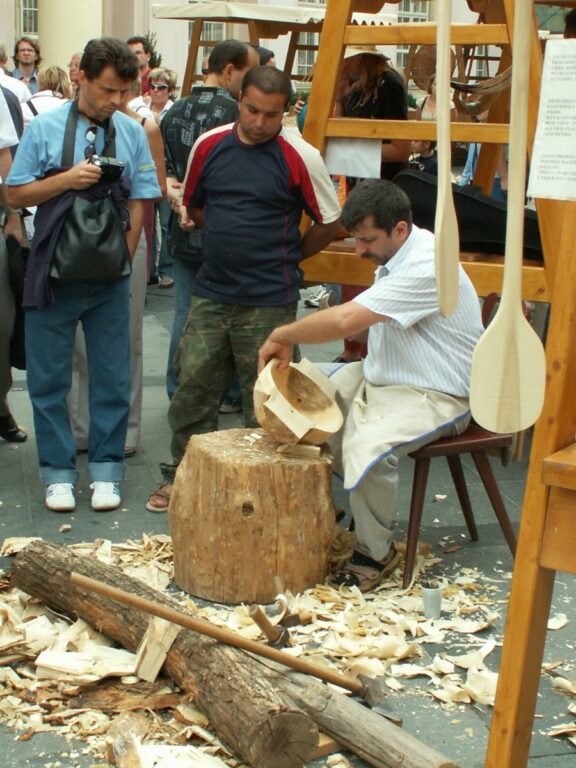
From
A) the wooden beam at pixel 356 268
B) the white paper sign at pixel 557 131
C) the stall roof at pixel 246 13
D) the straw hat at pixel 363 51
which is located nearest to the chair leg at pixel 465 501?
the wooden beam at pixel 356 268

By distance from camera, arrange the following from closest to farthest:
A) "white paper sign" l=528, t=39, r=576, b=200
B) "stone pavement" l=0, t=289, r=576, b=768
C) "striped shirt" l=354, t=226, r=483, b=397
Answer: "white paper sign" l=528, t=39, r=576, b=200, "stone pavement" l=0, t=289, r=576, b=768, "striped shirt" l=354, t=226, r=483, b=397

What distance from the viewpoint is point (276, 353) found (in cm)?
416

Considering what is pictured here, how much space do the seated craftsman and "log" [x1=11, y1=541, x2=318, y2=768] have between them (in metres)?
0.91

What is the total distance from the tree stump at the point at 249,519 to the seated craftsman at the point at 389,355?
16 cm

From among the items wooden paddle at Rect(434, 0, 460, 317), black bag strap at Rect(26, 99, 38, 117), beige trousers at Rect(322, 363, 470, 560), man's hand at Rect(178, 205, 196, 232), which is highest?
wooden paddle at Rect(434, 0, 460, 317)

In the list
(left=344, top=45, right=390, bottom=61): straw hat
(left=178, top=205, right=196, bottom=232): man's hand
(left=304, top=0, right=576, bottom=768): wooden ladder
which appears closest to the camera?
(left=304, top=0, right=576, bottom=768): wooden ladder

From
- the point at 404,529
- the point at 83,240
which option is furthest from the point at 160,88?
the point at 404,529

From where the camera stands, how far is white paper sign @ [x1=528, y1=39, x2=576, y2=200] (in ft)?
6.63

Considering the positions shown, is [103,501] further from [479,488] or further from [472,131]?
[472,131]

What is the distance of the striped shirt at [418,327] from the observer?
12.9ft

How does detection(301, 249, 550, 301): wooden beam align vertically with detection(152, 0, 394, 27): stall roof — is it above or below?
below

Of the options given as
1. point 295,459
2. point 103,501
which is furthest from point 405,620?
point 103,501

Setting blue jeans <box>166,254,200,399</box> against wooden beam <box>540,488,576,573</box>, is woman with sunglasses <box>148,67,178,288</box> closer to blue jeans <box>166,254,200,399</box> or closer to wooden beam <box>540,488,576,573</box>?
blue jeans <box>166,254,200,399</box>

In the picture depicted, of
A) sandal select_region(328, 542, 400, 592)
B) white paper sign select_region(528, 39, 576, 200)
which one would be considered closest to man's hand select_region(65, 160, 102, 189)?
sandal select_region(328, 542, 400, 592)
